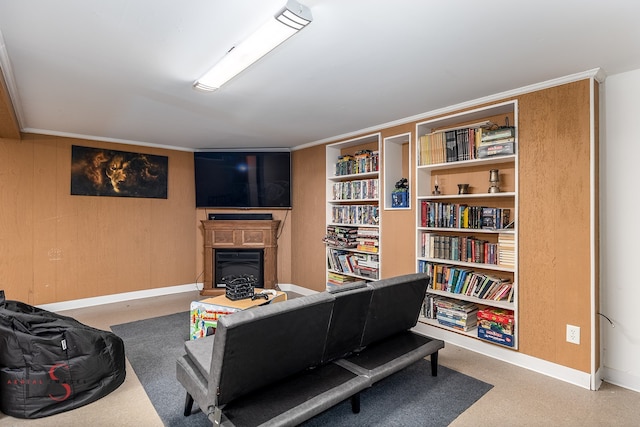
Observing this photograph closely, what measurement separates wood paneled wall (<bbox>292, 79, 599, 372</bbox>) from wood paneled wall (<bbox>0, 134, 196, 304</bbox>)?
4.67m

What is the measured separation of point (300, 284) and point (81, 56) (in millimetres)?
3980

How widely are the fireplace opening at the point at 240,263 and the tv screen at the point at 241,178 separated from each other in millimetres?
751

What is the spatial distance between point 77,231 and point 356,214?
3.78 metres

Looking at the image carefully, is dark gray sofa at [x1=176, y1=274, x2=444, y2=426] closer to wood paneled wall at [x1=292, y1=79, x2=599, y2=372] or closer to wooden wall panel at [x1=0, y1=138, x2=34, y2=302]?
wood paneled wall at [x1=292, y1=79, x2=599, y2=372]

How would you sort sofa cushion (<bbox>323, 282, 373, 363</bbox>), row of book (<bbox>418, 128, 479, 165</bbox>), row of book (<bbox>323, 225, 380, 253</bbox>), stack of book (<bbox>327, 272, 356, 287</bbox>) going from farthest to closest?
stack of book (<bbox>327, 272, 356, 287</bbox>) < row of book (<bbox>323, 225, 380, 253</bbox>) < row of book (<bbox>418, 128, 479, 165</bbox>) < sofa cushion (<bbox>323, 282, 373, 363</bbox>)

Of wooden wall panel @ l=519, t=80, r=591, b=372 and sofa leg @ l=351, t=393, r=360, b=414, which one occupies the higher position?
wooden wall panel @ l=519, t=80, r=591, b=372

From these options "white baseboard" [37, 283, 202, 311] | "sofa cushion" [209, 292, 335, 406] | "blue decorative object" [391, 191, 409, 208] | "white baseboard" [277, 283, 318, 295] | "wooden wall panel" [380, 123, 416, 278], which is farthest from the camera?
"white baseboard" [277, 283, 318, 295]

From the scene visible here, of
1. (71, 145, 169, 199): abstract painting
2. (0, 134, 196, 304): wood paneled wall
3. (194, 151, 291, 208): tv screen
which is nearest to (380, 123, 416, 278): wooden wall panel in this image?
(194, 151, 291, 208): tv screen

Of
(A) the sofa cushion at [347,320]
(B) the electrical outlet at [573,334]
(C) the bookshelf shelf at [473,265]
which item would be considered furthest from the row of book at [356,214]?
(B) the electrical outlet at [573,334]

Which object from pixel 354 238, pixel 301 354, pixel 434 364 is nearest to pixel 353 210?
pixel 354 238

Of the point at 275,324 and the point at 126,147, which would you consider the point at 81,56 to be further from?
the point at 126,147

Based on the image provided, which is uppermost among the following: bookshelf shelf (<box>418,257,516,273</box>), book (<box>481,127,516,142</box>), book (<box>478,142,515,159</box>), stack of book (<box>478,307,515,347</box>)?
book (<box>481,127,516,142</box>)

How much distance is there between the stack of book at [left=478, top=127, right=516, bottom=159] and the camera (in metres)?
2.92

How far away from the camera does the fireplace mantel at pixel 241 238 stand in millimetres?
5273
